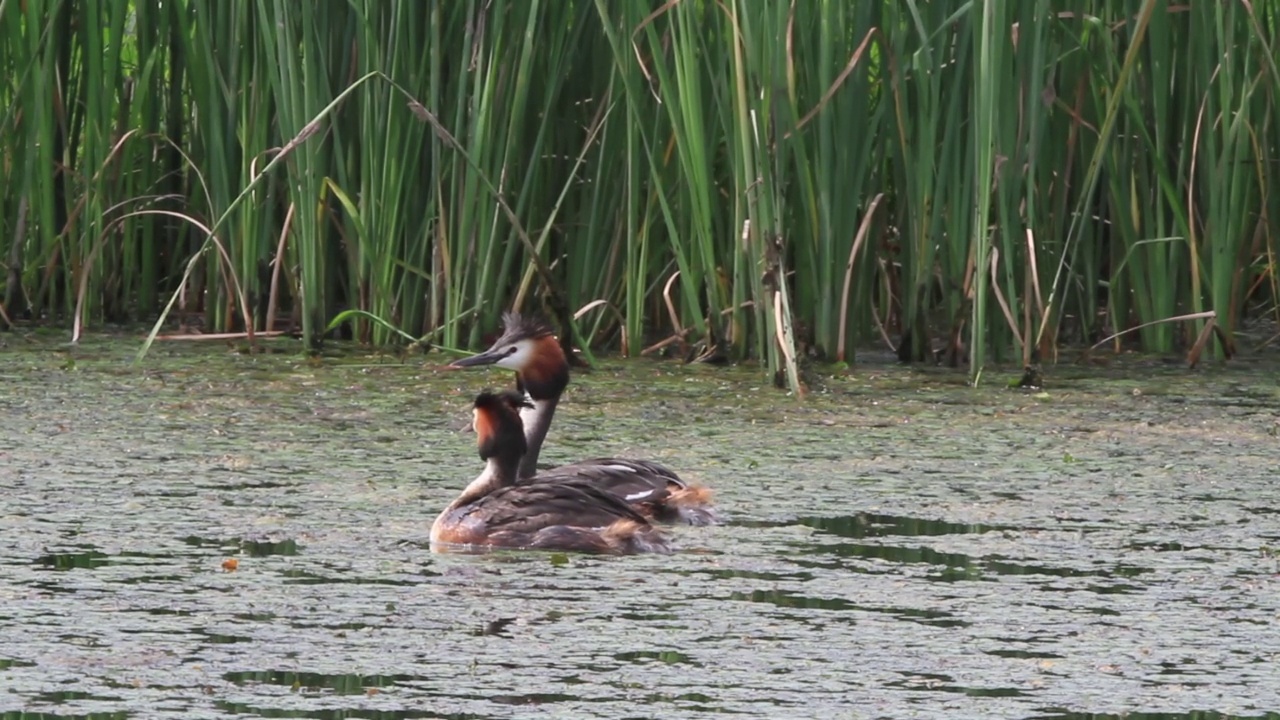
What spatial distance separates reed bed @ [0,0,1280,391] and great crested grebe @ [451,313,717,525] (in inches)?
49.7

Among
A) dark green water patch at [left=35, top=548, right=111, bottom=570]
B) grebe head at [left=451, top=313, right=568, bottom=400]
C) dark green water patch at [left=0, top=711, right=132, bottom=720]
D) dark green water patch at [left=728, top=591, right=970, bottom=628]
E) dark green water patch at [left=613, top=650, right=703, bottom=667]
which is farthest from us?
grebe head at [left=451, top=313, right=568, bottom=400]

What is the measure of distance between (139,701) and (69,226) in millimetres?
5000

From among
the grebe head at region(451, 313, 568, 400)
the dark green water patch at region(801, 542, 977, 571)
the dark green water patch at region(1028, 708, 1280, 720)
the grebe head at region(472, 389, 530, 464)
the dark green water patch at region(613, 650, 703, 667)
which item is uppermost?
the grebe head at region(451, 313, 568, 400)

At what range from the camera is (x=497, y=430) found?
5559 mm

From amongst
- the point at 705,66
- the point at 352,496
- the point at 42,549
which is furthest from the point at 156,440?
the point at 705,66

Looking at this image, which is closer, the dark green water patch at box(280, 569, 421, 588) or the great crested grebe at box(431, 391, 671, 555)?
the dark green water patch at box(280, 569, 421, 588)

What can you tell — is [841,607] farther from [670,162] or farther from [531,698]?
[670,162]

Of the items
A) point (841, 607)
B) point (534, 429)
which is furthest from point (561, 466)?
point (841, 607)

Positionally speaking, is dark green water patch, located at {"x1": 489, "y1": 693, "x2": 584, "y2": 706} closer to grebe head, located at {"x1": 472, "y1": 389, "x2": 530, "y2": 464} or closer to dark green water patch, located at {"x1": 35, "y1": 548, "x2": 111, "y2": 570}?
dark green water patch, located at {"x1": 35, "y1": 548, "x2": 111, "y2": 570}

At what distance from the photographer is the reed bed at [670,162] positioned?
7.50 m

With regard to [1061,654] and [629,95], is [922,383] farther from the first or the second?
[1061,654]

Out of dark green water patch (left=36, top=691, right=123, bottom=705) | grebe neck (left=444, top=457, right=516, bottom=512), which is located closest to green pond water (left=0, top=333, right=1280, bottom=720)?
dark green water patch (left=36, top=691, right=123, bottom=705)

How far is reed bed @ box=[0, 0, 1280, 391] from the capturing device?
7496 mm

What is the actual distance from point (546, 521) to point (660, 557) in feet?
1.01
